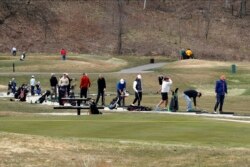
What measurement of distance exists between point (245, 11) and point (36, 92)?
86.9m

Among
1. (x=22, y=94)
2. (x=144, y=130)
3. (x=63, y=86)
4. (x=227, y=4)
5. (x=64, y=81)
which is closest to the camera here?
(x=144, y=130)

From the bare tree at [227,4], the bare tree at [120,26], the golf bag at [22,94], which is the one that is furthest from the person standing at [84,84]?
the bare tree at [227,4]

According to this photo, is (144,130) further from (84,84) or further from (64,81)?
(64,81)

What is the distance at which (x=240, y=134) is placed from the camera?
22.9 m

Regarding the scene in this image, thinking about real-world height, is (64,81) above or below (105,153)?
above

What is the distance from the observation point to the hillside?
106 m

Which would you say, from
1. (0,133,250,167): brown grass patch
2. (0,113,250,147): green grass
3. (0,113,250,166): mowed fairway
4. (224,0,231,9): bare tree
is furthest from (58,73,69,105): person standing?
(224,0,231,9): bare tree

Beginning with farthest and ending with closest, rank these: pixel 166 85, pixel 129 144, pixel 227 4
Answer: pixel 227 4, pixel 166 85, pixel 129 144

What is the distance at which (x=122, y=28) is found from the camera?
115 metres

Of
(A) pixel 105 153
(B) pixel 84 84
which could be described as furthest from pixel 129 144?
(B) pixel 84 84

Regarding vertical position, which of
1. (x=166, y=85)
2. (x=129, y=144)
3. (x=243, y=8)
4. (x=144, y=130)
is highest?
(x=243, y=8)

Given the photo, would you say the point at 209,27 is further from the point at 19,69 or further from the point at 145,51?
the point at 19,69

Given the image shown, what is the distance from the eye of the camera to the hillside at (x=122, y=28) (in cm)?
10600

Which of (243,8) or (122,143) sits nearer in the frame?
(122,143)
